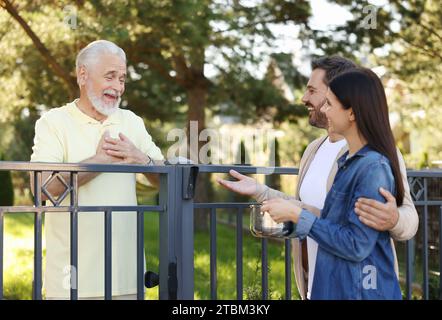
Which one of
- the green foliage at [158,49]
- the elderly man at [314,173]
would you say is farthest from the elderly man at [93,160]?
the green foliage at [158,49]

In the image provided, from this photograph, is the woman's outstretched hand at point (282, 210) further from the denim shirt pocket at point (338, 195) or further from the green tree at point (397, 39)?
the green tree at point (397, 39)

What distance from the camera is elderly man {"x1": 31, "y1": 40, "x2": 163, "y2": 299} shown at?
2.82 m

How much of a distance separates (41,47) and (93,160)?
8.03 metres

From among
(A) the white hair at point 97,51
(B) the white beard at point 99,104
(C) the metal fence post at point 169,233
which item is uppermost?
(A) the white hair at point 97,51

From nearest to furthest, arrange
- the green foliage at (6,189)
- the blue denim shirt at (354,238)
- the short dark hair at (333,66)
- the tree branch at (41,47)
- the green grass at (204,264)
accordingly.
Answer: the blue denim shirt at (354,238) < the short dark hair at (333,66) < the green grass at (204,264) < the tree branch at (41,47) < the green foliage at (6,189)

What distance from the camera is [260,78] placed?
43.8 feet

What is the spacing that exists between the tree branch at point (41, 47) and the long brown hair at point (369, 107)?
787cm

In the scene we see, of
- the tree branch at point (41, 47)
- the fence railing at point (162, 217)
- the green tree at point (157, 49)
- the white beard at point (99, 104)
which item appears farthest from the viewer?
the tree branch at point (41, 47)

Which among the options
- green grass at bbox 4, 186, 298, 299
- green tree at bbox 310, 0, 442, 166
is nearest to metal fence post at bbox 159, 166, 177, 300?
green grass at bbox 4, 186, 298, 299

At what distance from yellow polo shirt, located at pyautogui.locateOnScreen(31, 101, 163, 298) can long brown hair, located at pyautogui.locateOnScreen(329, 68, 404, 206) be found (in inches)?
43.4

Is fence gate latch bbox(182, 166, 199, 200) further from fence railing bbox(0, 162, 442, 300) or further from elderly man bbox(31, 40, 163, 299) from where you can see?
elderly man bbox(31, 40, 163, 299)

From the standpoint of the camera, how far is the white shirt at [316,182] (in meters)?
2.69

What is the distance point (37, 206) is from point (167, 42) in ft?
29.9
